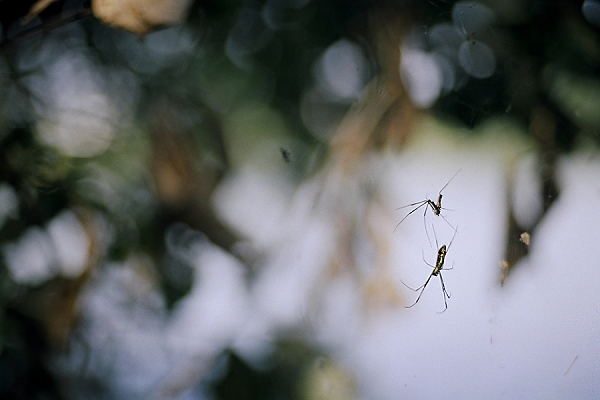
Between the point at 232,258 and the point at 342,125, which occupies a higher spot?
the point at 342,125

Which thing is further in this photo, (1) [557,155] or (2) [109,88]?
(2) [109,88]

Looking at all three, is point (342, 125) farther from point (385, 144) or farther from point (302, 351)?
point (302, 351)

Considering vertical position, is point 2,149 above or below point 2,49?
below

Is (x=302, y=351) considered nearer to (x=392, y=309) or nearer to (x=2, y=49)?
(x=392, y=309)

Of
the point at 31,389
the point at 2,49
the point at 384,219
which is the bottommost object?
the point at 31,389

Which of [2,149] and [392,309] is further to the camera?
[2,149]

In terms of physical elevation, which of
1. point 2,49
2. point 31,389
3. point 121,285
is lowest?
point 31,389

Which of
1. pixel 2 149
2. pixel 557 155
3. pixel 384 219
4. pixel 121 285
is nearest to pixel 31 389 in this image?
pixel 121 285

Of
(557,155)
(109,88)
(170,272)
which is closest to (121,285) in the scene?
(170,272)
